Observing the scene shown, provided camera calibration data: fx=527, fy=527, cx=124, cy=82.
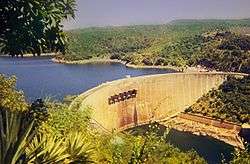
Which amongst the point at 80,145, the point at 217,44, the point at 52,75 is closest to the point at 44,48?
the point at 80,145

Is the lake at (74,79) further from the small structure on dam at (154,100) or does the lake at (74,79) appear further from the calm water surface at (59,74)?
the small structure on dam at (154,100)

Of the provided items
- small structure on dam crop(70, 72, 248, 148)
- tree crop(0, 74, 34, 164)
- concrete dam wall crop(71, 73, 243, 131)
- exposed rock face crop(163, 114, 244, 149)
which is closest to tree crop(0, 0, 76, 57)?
tree crop(0, 74, 34, 164)

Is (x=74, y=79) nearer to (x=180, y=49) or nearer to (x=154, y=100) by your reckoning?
(x=154, y=100)

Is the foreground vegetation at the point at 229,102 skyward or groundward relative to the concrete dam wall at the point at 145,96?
groundward

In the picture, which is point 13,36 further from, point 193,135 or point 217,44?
point 217,44

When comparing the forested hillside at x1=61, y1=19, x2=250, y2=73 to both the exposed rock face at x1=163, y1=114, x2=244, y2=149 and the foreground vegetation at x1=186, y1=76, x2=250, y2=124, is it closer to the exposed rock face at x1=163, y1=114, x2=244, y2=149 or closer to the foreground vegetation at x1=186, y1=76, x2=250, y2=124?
the foreground vegetation at x1=186, y1=76, x2=250, y2=124

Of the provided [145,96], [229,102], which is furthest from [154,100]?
[229,102]

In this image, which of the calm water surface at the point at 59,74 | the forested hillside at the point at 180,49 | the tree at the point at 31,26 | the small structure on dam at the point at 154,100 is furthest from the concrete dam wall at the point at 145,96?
the tree at the point at 31,26

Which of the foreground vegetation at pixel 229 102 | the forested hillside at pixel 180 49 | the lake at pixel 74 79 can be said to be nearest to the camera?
the lake at pixel 74 79

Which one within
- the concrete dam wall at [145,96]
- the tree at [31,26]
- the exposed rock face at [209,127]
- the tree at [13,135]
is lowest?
the exposed rock face at [209,127]
